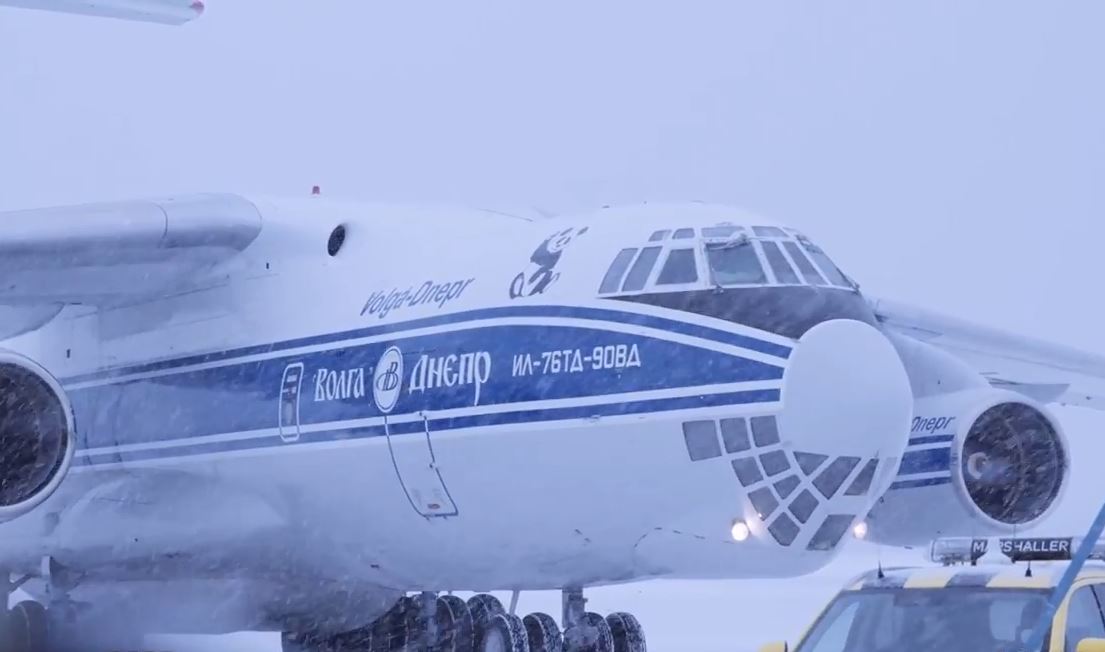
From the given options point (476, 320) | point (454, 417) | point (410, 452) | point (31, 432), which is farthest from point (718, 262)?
point (31, 432)

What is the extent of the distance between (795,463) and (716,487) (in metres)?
0.36

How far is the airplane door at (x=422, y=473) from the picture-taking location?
7844mm

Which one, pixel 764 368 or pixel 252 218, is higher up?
pixel 252 218

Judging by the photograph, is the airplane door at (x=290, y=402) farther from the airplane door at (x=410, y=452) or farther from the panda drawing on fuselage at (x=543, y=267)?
the panda drawing on fuselage at (x=543, y=267)

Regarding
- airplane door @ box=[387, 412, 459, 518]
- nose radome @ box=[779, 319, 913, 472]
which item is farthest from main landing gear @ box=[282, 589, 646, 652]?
nose radome @ box=[779, 319, 913, 472]

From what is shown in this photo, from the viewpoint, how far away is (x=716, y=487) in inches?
267

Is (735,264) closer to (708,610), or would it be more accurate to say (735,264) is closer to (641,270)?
(641,270)

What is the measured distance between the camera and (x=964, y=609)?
5.49 m

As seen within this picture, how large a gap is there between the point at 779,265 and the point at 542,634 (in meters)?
2.64

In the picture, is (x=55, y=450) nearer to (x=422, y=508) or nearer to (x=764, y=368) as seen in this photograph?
(x=422, y=508)

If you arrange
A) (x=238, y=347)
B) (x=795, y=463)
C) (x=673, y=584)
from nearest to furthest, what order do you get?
(x=795, y=463) < (x=238, y=347) < (x=673, y=584)

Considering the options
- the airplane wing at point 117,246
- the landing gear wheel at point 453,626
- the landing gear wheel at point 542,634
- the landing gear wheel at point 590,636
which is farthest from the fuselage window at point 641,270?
the landing gear wheel at point 453,626

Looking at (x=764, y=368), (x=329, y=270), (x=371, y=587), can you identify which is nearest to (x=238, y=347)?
(x=329, y=270)

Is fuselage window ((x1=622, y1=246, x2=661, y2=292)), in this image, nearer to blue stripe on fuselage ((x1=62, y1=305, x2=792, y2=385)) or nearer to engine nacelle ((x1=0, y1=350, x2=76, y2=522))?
blue stripe on fuselage ((x1=62, y1=305, x2=792, y2=385))
